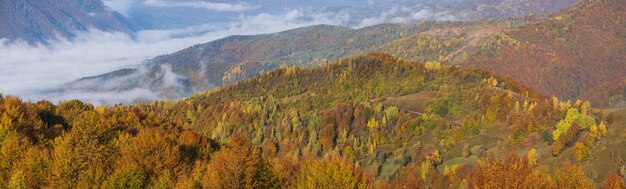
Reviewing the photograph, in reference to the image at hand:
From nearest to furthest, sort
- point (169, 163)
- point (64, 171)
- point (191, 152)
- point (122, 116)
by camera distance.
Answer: point (64, 171) → point (169, 163) → point (191, 152) → point (122, 116)

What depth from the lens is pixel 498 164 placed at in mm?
68812

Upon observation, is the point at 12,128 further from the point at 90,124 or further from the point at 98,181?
the point at 98,181

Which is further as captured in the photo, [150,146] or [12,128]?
[12,128]

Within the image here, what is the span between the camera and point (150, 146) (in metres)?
86.7

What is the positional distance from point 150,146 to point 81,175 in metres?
14.9

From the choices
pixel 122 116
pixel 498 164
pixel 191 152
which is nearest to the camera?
pixel 498 164

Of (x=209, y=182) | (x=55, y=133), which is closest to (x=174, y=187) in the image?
(x=209, y=182)

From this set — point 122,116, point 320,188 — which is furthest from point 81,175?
point 122,116

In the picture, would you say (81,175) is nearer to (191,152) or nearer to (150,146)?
(150,146)

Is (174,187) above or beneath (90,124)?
beneath

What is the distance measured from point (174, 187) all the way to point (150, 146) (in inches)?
633

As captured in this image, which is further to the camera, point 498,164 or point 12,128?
point 12,128

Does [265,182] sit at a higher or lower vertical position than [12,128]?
lower

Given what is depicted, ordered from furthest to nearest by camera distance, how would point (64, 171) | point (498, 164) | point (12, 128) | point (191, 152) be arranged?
point (191, 152) < point (12, 128) < point (64, 171) < point (498, 164)
